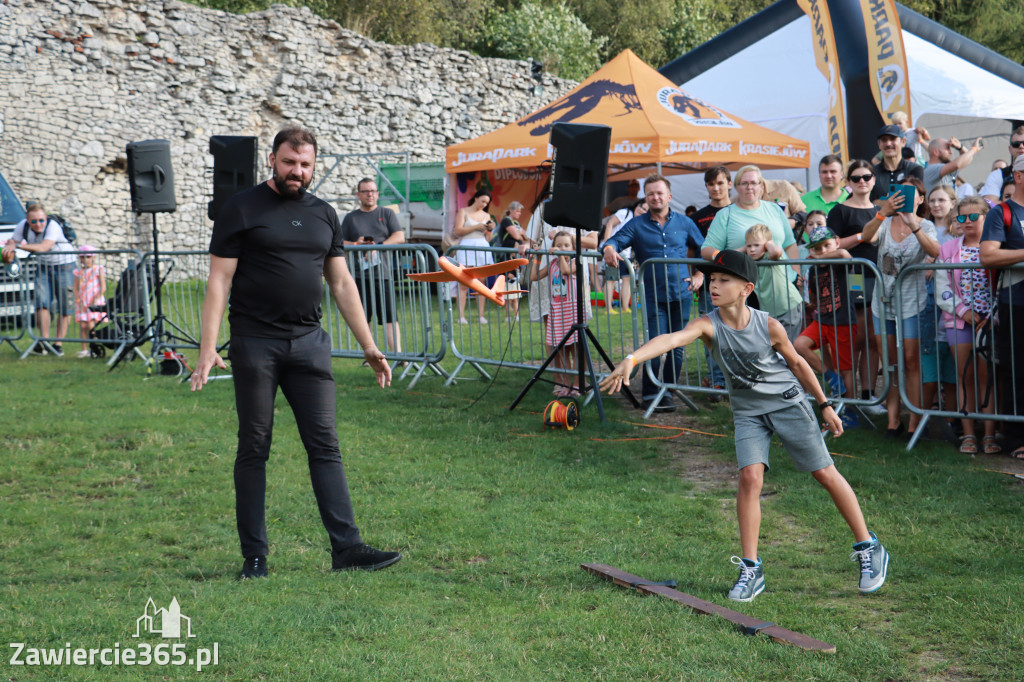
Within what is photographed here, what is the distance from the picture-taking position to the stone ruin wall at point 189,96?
18922 millimetres

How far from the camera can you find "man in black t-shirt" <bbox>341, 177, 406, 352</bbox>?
389 inches

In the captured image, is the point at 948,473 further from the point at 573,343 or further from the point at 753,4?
the point at 753,4

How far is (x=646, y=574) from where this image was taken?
4.59 meters

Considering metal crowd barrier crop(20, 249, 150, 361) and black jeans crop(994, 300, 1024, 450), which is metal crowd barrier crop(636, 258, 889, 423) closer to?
black jeans crop(994, 300, 1024, 450)

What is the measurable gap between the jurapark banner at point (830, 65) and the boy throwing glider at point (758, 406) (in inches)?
401

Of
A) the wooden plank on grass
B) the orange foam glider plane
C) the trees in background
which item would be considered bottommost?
Answer: the wooden plank on grass

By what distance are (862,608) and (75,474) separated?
499 cm

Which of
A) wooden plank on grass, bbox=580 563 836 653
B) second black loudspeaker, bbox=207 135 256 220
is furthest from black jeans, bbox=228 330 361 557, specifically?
second black loudspeaker, bbox=207 135 256 220

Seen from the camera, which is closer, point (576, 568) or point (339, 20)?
point (576, 568)

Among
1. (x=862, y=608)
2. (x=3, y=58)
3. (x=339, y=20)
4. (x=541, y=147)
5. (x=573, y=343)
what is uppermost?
(x=339, y=20)

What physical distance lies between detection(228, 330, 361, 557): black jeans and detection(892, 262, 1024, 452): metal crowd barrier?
3.98m

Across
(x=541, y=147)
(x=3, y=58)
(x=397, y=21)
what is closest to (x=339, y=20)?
(x=397, y=21)

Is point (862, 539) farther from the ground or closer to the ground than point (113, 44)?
closer to the ground

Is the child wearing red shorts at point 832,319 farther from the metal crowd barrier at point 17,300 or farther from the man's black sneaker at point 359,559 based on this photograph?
the metal crowd barrier at point 17,300
